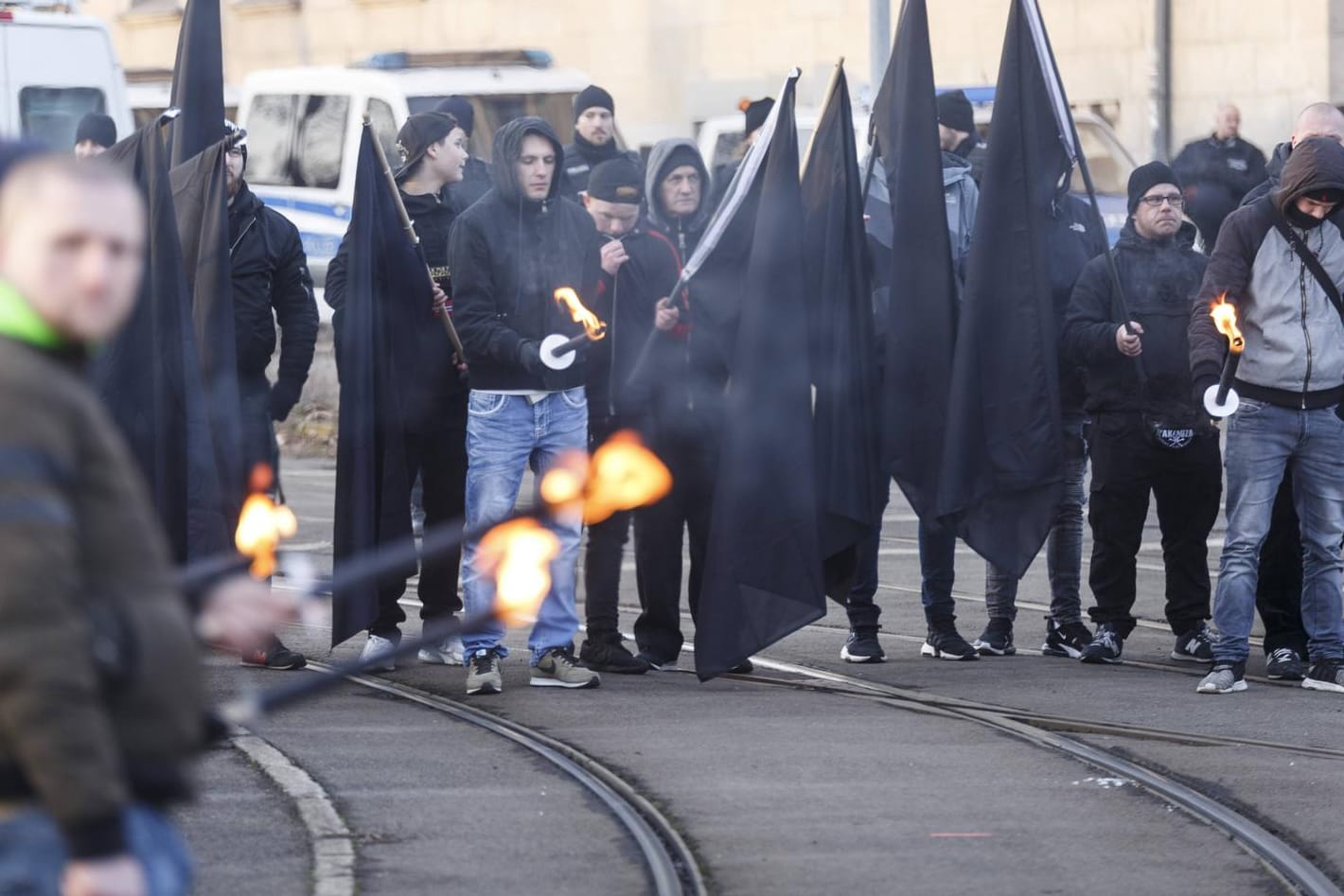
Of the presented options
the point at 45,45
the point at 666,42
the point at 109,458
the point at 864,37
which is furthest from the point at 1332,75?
the point at 109,458

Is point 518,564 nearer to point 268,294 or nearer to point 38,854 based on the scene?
point 38,854

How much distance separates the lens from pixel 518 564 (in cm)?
352

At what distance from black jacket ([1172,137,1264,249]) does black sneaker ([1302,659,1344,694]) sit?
5.55 metres

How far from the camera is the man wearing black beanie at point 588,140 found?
501 inches

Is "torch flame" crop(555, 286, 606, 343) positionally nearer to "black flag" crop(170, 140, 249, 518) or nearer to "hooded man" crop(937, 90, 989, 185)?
"black flag" crop(170, 140, 249, 518)

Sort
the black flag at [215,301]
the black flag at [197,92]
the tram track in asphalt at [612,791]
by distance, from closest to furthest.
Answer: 1. the tram track in asphalt at [612,791]
2. the black flag at [215,301]
3. the black flag at [197,92]

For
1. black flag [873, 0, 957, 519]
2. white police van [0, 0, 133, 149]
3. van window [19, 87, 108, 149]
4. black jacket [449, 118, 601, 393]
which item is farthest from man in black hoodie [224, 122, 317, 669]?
van window [19, 87, 108, 149]

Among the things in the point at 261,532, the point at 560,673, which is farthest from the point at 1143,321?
the point at 261,532

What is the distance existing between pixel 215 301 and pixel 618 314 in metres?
1.43

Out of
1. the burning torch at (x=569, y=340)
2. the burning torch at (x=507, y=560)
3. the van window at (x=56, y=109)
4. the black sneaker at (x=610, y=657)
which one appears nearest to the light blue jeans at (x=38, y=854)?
the burning torch at (x=507, y=560)

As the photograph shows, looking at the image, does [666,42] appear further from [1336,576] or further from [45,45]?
[1336,576]

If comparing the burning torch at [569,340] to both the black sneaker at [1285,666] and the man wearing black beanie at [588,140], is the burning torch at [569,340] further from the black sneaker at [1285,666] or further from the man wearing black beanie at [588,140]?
the man wearing black beanie at [588,140]

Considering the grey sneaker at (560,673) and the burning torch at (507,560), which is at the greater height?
the burning torch at (507,560)

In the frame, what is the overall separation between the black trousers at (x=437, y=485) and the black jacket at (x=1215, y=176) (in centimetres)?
612
